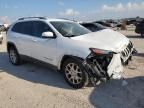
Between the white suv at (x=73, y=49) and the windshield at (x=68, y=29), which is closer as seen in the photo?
the white suv at (x=73, y=49)

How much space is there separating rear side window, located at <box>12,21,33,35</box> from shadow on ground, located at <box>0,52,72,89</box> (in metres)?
1.28

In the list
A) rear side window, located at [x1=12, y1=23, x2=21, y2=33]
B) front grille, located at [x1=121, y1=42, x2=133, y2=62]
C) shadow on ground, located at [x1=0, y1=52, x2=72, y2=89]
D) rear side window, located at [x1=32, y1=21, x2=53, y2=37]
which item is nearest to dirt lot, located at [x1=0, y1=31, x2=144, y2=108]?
shadow on ground, located at [x1=0, y1=52, x2=72, y2=89]

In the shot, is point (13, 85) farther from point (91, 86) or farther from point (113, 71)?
point (113, 71)

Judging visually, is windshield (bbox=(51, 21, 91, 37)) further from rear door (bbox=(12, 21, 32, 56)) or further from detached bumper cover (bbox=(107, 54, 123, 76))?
detached bumper cover (bbox=(107, 54, 123, 76))

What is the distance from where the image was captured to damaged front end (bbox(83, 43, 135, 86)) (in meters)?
6.04

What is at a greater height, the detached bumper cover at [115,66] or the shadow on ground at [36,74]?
the detached bumper cover at [115,66]

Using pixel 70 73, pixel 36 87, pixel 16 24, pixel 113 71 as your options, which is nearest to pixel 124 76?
pixel 113 71

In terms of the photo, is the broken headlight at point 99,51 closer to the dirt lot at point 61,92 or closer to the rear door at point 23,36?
the dirt lot at point 61,92

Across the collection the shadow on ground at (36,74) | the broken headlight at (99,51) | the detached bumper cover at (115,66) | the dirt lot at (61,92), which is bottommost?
the shadow on ground at (36,74)

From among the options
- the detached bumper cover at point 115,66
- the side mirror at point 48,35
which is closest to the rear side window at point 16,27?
the side mirror at point 48,35

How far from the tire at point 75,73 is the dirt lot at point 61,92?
0.16 metres

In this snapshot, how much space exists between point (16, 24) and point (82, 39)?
3635 mm

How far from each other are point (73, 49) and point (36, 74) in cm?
214

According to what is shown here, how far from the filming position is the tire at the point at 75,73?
619 centimetres
